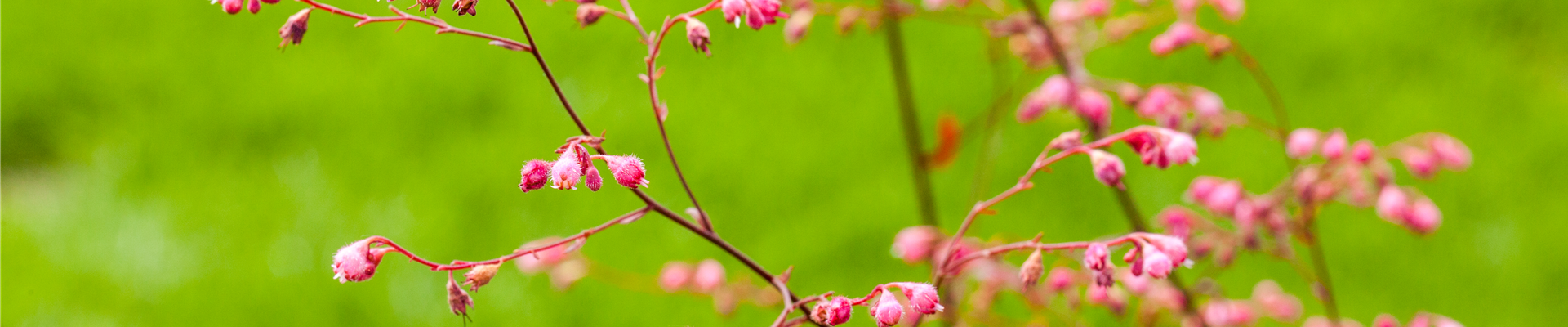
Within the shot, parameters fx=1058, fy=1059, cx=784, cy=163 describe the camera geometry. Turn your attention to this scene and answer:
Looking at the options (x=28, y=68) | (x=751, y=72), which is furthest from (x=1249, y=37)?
(x=28, y=68)

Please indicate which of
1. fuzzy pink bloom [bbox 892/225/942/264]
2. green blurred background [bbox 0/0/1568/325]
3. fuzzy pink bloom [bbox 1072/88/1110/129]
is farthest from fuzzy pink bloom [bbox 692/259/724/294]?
fuzzy pink bloom [bbox 1072/88/1110/129]

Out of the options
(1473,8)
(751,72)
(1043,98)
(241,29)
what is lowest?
(241,29)

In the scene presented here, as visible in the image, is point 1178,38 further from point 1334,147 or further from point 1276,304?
point 1276,304

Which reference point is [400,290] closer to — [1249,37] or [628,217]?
[628,217]

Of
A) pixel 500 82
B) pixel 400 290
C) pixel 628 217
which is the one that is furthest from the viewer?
pixel 500 82

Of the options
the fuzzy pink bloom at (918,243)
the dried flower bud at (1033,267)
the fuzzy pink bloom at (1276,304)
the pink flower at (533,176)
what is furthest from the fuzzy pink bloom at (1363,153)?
the pink flower at (533,176)

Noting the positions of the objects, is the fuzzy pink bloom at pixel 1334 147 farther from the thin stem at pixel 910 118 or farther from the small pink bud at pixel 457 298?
the small pink bud at pixel 457 298

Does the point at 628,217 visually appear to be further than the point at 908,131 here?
No

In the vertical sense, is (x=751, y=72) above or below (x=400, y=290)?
above
